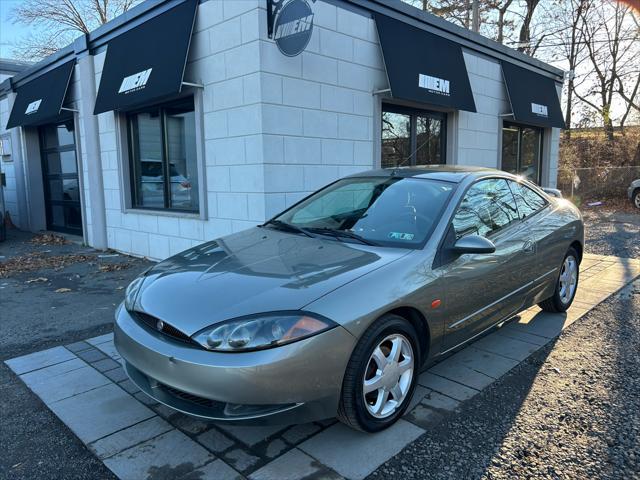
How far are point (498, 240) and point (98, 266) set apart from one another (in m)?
6.24

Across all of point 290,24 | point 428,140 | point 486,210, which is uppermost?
point 290,24

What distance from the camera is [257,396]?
2244mm

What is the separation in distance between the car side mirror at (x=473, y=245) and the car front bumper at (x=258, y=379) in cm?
101

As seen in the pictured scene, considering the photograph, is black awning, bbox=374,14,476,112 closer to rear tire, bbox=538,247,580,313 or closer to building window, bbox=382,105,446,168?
building window, bbox=382,105,446,168

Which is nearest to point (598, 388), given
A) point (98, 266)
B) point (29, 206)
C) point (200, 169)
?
point (200, 169)

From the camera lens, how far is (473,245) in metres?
2.97

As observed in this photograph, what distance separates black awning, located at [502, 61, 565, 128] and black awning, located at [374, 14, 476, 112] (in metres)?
2.04

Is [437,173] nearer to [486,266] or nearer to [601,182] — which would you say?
[486,266]

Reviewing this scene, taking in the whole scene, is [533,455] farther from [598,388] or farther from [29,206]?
[29,206]

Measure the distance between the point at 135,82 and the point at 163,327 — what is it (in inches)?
216

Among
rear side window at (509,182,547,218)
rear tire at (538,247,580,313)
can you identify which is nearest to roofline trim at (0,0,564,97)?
rear side window at (509,182,547,218)

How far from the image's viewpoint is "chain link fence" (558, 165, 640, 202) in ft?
56.7

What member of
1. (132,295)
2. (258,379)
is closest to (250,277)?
(258,379)

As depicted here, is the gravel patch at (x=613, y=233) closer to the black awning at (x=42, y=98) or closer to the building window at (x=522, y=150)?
the building window at (x=522, y=150)
